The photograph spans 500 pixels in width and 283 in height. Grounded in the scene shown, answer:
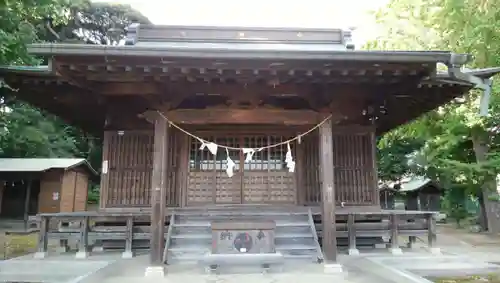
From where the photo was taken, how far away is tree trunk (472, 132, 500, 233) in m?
15.2

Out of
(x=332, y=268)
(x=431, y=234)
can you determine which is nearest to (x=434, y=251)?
(x=431, y=234)

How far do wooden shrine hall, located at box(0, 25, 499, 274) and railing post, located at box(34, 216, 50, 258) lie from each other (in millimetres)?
21

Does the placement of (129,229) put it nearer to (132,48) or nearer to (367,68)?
(132,48)

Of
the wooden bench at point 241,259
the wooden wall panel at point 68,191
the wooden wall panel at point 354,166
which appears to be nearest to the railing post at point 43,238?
the wooden bench at point 241,259

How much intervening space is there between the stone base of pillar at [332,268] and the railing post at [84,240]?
490 centimetres

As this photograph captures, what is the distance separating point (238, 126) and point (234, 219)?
92.8 inches

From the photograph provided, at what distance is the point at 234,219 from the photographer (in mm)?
7359

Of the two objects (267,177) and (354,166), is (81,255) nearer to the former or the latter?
(267,177)

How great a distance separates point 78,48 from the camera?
5230mm

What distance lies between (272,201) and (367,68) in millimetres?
4073

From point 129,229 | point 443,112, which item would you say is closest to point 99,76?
point 129,229

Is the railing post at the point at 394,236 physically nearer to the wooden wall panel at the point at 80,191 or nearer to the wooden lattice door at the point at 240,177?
the wooden lattice door at the point at 240,177

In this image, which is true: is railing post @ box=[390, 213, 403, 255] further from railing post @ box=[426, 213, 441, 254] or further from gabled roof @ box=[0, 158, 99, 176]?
gabled roof @ box=[0, 158, 99, 176]

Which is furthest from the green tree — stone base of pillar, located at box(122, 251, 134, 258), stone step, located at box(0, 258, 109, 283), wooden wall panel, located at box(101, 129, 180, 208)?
stone step, located at box(0, 258, 109, 283)
